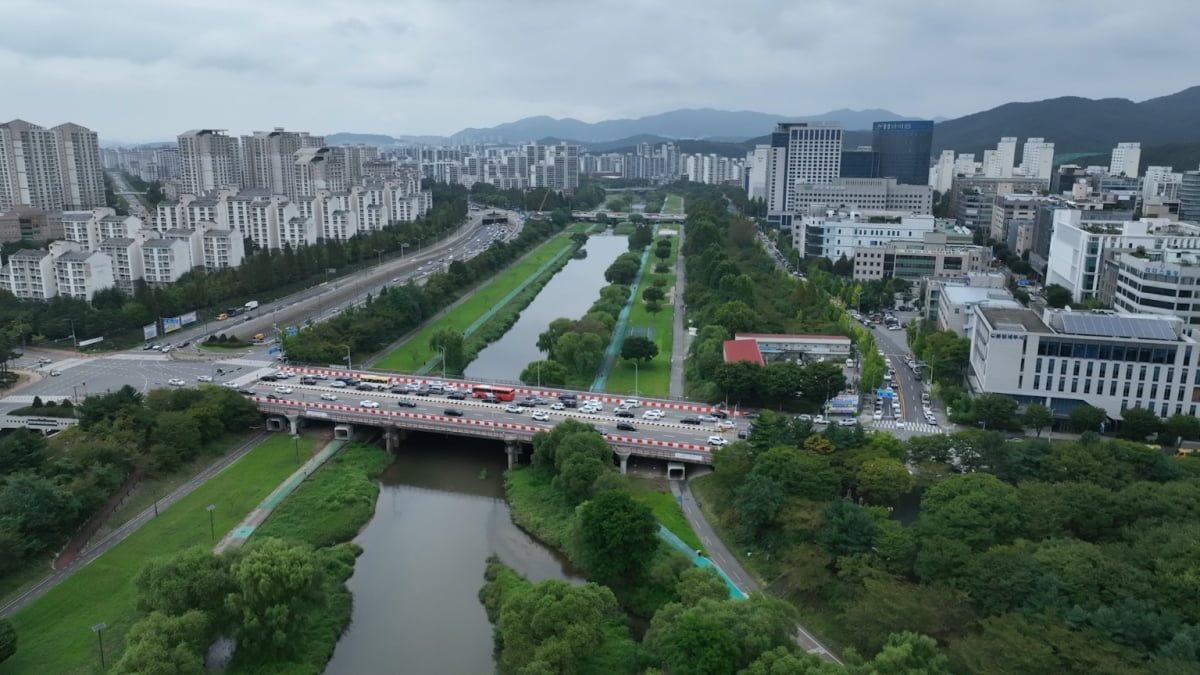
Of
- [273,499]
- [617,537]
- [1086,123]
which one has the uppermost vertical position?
[1086,123]

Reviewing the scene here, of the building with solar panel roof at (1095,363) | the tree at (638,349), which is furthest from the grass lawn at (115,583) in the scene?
the building with solar panel roof at (1095,363)

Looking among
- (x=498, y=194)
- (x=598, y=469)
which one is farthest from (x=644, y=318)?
(x=498, y=194)

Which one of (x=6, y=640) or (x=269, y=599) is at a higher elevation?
(x=269, y=599)

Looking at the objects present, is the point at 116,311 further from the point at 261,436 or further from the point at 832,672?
the point at 832,672

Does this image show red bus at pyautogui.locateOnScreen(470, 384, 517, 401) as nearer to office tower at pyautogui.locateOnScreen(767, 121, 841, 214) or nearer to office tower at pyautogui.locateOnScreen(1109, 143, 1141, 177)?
office tower at pyautogui.locateOnScreen(767, 121, 841, 214)

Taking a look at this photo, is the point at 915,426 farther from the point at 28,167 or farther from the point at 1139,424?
the point at 28,167

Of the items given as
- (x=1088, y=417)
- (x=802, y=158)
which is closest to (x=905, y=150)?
(x=802, y=158)
